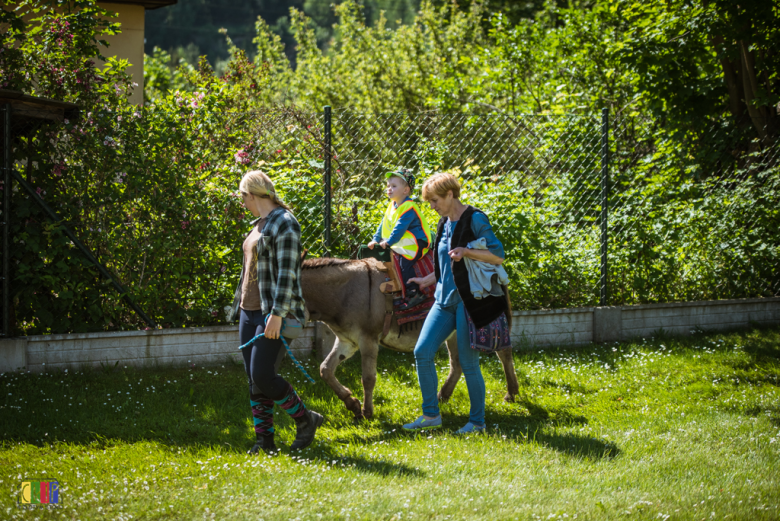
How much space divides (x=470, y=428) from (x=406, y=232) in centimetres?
162

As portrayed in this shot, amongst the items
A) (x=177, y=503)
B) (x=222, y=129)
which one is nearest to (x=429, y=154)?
(x=222, y=129)

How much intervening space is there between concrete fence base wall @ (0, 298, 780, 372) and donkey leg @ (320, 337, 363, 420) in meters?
1.67

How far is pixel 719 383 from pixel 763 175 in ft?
13.2

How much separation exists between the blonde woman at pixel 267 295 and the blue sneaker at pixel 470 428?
49.4 inches

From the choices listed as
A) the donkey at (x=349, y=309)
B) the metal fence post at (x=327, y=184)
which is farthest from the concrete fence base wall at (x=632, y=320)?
the donkey at (x=349, y=309)

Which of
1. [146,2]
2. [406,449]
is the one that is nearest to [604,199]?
[406,449]

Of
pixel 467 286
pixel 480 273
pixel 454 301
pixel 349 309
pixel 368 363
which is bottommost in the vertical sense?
pixel 368 363

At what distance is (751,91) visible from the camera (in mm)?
10266

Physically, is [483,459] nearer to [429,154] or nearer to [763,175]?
[429,154]

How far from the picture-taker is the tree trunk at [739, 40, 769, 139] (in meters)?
10.1

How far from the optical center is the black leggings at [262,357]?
444 cm

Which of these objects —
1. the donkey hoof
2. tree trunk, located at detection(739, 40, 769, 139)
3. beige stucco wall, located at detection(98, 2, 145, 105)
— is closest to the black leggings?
the donkey hoof

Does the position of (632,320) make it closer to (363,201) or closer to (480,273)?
(363,201)

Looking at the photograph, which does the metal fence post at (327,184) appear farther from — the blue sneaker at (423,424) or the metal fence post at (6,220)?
the metal fence post at (6,220)
